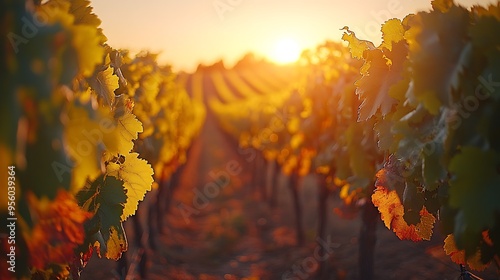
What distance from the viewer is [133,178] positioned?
3184mm

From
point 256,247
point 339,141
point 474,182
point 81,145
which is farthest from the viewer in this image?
point 256,247

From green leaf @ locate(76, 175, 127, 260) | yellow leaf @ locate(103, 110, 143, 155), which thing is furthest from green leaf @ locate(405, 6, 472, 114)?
green leaf @ locate(76, 175, 127, 260)

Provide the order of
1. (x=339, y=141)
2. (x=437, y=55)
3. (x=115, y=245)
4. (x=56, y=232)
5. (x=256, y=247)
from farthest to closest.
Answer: (x=256, y=247), (x=339, y=141), (x=115, y=245), (x=56, y=232), (x=437, y=55)

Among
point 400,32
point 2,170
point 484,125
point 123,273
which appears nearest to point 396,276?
point 123,273

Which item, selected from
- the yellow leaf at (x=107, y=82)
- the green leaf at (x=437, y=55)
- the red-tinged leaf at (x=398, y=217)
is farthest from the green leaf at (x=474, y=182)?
the yellow leaf at (x=107, y=82)

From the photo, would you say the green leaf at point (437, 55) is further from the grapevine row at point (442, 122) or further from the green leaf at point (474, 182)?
the green leaf at point (474, 182)

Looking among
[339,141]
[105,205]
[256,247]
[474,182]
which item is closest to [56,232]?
[105,205]

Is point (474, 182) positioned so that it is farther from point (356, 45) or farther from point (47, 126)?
point (47, 126)

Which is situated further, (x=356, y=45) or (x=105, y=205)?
(x=356, y=45)

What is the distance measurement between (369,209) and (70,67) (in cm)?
422

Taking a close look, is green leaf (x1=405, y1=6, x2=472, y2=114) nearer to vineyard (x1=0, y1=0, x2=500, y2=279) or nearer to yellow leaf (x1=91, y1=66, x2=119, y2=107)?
vineyard (x1=0, y1=0, x2=500, y2=279)

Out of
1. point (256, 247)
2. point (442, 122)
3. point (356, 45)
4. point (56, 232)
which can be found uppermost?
point (356, 45)

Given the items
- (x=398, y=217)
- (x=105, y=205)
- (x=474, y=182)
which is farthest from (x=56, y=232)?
(x=398, y=217)

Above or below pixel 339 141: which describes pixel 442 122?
above
